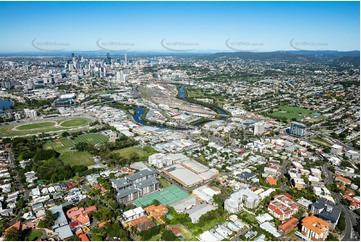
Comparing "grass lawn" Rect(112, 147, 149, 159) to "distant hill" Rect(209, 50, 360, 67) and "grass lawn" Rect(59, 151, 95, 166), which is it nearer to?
"grass lawn" Rect(59, 151, 95, 166)

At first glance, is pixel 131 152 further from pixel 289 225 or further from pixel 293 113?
pixel 293 113

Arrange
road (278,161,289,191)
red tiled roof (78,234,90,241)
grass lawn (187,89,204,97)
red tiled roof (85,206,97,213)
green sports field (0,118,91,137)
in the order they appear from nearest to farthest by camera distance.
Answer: red tiled roof (78,234,90,241) < red tiled roof (85,206,97,213) < road (278,161,289,191) < green sports field (0,118,91,137) < grass lawn (187,89,204,97)

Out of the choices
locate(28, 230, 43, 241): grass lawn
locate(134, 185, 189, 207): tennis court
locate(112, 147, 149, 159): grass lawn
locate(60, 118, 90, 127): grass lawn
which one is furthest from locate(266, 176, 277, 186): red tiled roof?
locate(60, 118, 90, 127): grass lawn

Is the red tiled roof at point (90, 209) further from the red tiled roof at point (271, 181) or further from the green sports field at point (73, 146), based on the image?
the red tiled roof at point (271, 181)

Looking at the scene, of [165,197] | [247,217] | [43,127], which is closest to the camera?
[247,217]

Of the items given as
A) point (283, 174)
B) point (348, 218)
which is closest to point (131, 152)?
point (283, 174)

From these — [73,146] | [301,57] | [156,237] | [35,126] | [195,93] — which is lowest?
[35,126]
